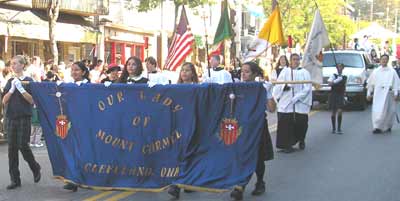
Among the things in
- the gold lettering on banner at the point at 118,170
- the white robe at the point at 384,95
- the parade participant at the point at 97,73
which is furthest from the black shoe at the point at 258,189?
the parade participant at the point at 97,73

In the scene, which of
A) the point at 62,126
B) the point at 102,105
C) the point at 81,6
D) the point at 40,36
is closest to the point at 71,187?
the point at 62,126

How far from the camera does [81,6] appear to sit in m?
26.6

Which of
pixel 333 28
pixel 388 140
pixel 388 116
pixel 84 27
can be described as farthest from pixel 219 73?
pixel 333 28

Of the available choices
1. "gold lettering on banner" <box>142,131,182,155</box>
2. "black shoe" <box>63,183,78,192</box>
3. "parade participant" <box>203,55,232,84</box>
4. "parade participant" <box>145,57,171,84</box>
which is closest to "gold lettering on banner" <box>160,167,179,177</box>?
"gold lettering on banner" <box>142,131,182,155</box>

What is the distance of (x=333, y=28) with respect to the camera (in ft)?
164

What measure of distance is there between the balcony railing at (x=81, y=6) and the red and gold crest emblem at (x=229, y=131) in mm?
17857

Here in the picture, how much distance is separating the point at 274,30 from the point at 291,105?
146 cm

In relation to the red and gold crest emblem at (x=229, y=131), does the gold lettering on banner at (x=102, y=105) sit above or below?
above

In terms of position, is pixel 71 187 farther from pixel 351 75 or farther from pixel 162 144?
pixel 351 75

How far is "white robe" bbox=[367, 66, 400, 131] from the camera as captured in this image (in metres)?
13.8

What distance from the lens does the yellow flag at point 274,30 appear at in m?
11.2

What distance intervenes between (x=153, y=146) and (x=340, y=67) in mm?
8517

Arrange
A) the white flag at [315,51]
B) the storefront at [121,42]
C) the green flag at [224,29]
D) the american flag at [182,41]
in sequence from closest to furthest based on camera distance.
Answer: the white flag at [315,51] < the american flag at [182,41] < the green flag at [224,29] < the storefront at [121,42]

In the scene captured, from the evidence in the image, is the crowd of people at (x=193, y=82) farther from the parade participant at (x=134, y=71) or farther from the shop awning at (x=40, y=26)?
the shop awning at (x=40, y=26)
